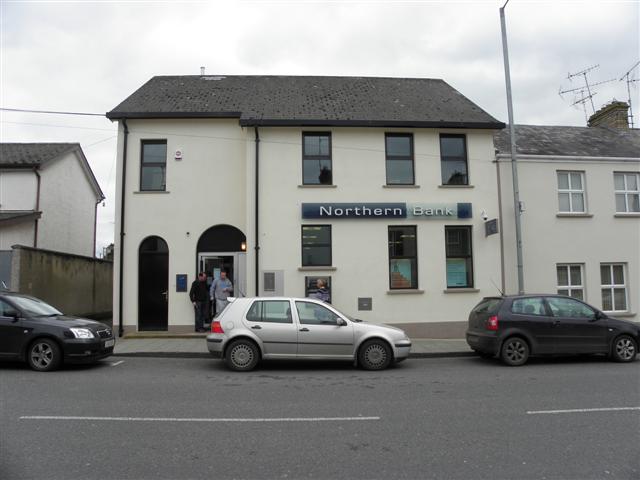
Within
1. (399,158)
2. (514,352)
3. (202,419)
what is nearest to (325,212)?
(399,158)

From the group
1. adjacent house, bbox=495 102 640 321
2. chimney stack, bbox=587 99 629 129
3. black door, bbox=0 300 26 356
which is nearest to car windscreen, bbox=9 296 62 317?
black door, bbox=0 300 26 356

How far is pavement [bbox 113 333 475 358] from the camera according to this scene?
36.4ft

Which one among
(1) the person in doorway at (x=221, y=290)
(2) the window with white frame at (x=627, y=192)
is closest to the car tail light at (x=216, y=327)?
(1) the person in doorway at (x=221, y=290)

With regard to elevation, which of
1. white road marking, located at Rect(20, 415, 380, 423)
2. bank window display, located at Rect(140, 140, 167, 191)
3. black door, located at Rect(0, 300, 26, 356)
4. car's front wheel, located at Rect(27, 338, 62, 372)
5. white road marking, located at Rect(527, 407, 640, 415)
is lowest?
A: white road marking, located at Rect(527, 407, 640, 415)

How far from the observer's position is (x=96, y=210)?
26859 mm

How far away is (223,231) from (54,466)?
10413 millimetres

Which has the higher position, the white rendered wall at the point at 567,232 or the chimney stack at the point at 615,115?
the chimney stack at the point at 615,115

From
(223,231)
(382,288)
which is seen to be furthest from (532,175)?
(223,231)

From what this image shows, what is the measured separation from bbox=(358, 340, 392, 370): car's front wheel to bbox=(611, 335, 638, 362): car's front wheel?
16.5 feet

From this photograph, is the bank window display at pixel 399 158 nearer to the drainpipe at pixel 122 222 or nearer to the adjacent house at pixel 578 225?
the adjacent house at pixel 578 225

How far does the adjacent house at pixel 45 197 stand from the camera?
57.0 ft

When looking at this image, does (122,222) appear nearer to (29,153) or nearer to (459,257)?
(29,153)

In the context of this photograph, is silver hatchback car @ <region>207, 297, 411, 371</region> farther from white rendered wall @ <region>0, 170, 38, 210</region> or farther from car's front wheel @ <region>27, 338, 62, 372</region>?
white rendered wall @ <region>0, 170, 38, 210</region>

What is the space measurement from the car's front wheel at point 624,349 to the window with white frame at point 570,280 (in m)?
4.56
